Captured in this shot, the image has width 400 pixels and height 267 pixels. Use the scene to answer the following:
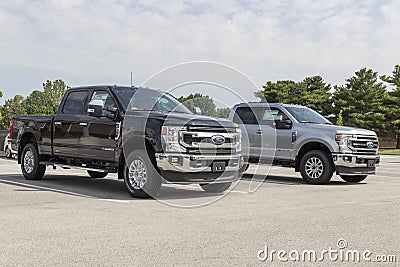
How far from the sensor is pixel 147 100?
1009cm

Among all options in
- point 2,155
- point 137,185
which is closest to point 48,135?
point 137,185

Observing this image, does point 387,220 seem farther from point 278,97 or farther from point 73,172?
point 278,97

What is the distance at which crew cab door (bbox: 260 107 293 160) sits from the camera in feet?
43.1

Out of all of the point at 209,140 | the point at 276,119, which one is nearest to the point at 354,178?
the point at 276,119

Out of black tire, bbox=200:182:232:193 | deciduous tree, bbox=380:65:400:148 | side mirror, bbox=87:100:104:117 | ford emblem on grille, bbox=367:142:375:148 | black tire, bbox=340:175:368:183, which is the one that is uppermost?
deciduous tree, bbox=380:65:400:148

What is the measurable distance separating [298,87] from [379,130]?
33.3 ft

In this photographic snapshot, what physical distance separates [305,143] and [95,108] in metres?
5.58

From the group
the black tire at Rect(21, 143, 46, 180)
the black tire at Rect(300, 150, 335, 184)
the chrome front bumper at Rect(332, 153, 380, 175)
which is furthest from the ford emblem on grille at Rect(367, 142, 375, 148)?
the black tire at Rect(21, 143, 46, 180)

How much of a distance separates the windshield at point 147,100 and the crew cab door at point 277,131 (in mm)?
3755

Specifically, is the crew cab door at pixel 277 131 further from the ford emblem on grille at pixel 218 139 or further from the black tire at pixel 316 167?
the ford emblem on grille at pixel 218 139

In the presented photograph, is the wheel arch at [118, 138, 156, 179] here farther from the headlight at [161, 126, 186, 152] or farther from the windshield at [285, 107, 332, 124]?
the windshield at [285, 107, 332, 124]

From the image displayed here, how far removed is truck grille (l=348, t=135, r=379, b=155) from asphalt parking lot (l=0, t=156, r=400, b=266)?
4.95 ft

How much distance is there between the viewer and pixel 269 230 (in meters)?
6.50

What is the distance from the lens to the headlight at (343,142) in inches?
478
